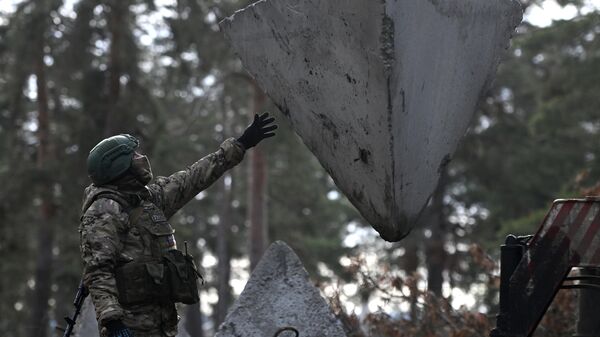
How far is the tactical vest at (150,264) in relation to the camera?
5289 millimetres

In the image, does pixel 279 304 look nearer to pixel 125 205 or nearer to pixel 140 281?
pixel 140 281

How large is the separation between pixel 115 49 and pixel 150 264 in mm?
15764

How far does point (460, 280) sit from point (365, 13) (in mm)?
25682

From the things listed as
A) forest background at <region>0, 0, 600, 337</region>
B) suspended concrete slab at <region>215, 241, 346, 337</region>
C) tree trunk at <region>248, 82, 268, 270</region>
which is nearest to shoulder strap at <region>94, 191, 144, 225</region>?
suspended concrete slab at <region>215, 241, 346, 337</region>

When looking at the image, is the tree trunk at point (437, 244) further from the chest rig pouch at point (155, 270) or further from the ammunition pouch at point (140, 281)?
the ammunition pouch at point (140, 281)

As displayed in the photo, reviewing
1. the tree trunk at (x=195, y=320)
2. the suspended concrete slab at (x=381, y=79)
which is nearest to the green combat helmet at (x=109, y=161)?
the suspended concrete slab at (x=381, y=79)

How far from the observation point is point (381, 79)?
4863 mm

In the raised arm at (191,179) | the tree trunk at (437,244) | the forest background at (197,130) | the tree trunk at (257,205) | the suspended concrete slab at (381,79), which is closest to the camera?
the suspended concrete slab at (381,79)

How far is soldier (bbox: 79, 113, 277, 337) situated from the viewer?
203 inches

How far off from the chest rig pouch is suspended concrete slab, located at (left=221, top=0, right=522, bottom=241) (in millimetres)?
953

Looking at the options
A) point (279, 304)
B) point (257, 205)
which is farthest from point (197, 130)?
point (279, 304)

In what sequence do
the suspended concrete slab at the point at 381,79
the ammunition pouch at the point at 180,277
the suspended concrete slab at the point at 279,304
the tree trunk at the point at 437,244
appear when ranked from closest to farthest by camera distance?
the suspended concrete slab at the point at 381,79
the ammunition pouch at the point at 180,277
the suspended concrete slab at the point at 279,304
the tree trunk at the point at 437,244

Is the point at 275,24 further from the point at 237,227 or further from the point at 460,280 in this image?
the point at 237,227

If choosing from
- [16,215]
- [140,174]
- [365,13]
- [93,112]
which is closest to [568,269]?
[365,13]
